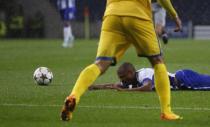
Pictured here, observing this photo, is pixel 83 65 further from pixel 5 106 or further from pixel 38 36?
pixel 38 36

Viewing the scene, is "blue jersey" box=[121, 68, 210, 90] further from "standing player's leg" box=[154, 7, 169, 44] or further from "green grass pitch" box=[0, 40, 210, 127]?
"standing player's leg" box=[154, 7, 169, 44]

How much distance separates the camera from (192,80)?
12266 millimetres

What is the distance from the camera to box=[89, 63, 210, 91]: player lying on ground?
11.7 metres

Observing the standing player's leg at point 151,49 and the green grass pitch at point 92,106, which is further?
the standing player's leg at point 151,49

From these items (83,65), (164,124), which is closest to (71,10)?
(83,65)

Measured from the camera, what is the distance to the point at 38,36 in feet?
143

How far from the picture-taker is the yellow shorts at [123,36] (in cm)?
917

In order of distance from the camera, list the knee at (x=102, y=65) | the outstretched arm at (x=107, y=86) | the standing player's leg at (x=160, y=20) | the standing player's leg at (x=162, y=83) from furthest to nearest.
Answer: the standing player's leg at (x=160, y=20) → the outstretched arm at (x=107, y=86) → the standing player's leg at (x=162, y=83) → the knee at (x=102, y=65)

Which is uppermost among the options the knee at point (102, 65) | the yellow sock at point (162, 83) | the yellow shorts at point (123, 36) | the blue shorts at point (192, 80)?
the yellow shorts at point (123, 36)

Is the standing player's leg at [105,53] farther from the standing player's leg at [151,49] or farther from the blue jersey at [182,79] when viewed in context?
the blue jersey at [182,79]

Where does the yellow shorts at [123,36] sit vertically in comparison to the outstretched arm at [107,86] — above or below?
above

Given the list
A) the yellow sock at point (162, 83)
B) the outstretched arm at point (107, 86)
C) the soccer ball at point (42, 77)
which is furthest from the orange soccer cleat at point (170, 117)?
the soccer ball at point (42, 77)

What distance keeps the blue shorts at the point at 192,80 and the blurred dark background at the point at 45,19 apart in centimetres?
2952

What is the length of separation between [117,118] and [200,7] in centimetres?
3138
